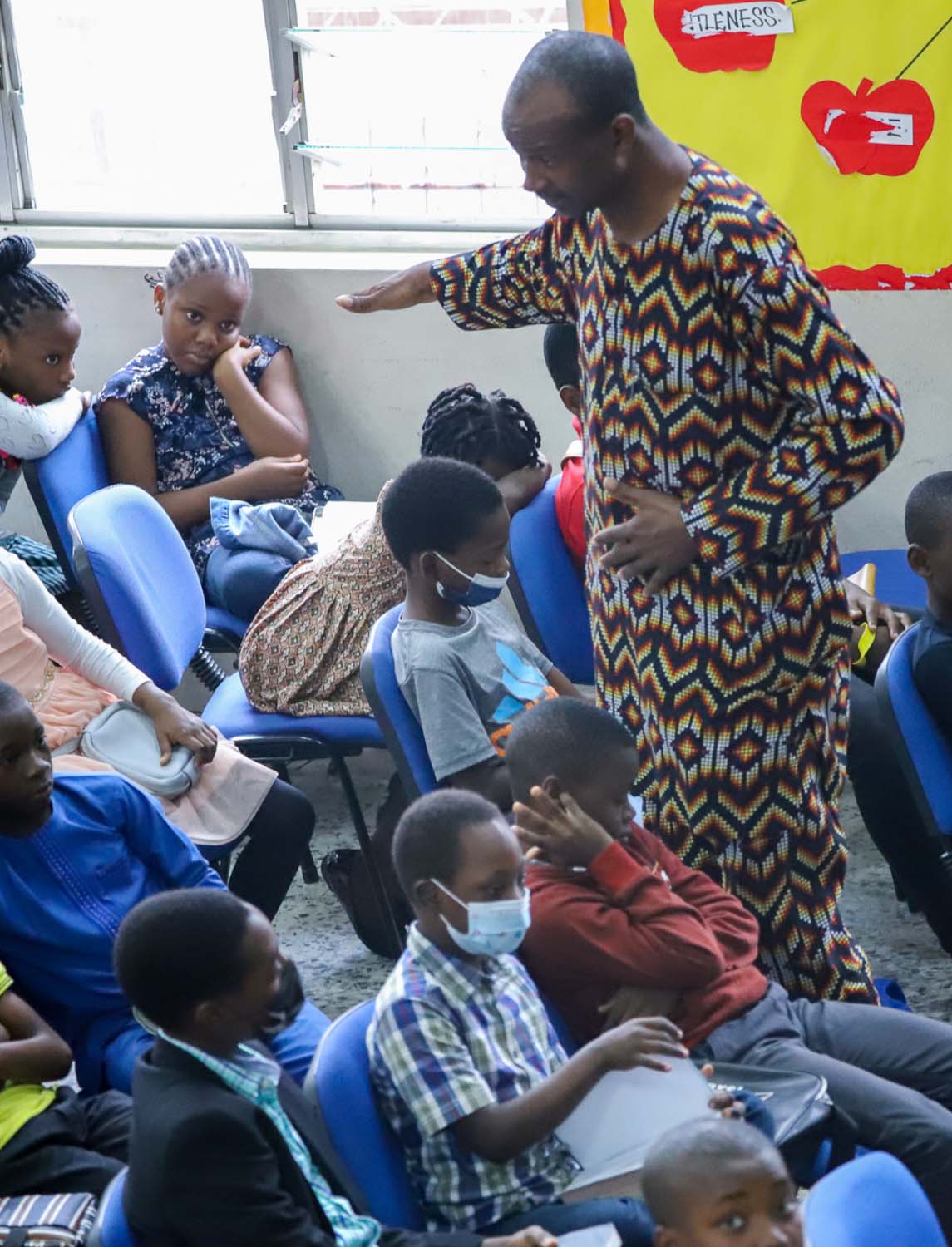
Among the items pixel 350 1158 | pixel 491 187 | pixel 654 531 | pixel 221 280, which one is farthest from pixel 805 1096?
pixel 491 187

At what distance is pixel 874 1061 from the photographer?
2.05m

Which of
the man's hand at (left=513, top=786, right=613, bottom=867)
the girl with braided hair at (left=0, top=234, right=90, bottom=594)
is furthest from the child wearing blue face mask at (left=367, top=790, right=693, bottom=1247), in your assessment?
the girl with braided hair at (left=0, top=234, right=90, bottom=594)

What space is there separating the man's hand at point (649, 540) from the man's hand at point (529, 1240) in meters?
0.82

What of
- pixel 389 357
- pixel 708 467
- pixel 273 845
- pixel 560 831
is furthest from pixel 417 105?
pixel 560 831

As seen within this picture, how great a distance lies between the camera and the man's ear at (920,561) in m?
2.86

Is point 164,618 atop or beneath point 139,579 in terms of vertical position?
beneath

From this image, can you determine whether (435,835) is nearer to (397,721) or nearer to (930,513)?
(397,721)

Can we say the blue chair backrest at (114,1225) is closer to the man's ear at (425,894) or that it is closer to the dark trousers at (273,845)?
the man's ear at (425,894)

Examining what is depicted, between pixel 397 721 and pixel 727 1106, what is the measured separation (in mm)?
942

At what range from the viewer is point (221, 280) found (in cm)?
391

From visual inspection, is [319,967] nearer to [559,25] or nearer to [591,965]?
[591,965]

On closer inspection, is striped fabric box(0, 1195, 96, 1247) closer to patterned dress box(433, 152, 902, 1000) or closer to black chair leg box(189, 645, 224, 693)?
patterned dress box(433, 152, 902, 1000)

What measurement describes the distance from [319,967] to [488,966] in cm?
137

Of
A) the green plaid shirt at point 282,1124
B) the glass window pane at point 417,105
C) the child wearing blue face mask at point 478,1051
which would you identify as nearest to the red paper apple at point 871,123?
the glass window pane at point 417,105
